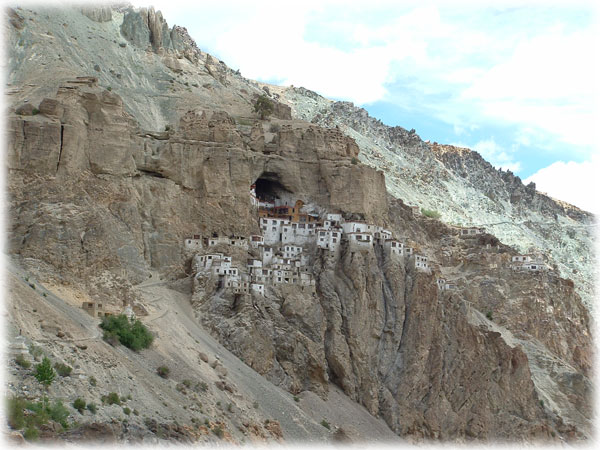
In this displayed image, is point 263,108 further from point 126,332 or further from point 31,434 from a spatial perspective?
point 31,434

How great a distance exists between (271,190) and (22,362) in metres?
42.4

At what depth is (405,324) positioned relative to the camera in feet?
262

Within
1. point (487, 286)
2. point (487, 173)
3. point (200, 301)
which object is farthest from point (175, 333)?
point (487, 173)

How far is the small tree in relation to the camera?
99.4 meters

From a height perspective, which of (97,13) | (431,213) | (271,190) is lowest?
(431,213)

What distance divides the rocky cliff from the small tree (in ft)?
3.17

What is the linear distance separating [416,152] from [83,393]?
315ft

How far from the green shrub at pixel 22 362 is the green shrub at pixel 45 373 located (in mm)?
453

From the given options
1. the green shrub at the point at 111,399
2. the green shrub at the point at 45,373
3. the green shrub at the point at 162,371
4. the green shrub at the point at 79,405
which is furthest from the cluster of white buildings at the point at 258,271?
the green shrub at the point at 79,405

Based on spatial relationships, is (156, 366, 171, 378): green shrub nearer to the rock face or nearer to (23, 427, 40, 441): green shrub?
(23, 427, 40, 441): green shrub

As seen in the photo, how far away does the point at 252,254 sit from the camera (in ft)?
259

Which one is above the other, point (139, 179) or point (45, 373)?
point (139, 179)

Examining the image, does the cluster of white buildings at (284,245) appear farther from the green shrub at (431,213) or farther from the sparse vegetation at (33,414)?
the sparse vegetation at (33,414)

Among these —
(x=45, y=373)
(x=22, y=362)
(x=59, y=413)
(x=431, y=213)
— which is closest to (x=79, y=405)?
(x=45, y=373)
